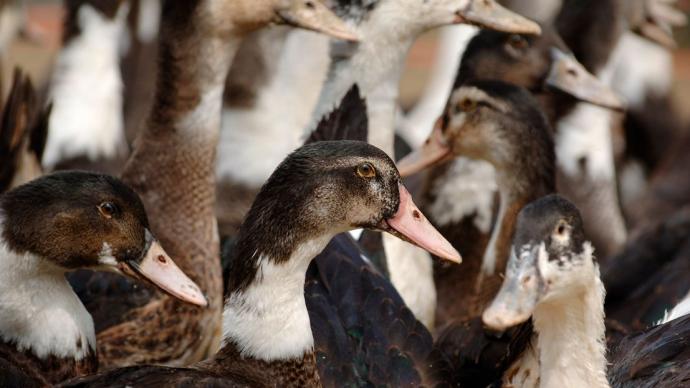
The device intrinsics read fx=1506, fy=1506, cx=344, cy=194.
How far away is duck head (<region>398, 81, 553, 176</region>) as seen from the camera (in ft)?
17.9

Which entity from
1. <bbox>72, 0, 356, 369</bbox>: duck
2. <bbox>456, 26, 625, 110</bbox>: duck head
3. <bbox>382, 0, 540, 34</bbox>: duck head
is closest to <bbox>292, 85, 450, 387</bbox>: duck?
<bbox>72, 0, 356, 369</bbox>: duck

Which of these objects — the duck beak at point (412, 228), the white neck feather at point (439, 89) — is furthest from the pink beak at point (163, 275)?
the white neck feather at point (439, 89)

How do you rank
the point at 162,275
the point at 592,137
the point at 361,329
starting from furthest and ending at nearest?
1. the point at 592,137
2. the point at 361,329
3. the point at 162,275

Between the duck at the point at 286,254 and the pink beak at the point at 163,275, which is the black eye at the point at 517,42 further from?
the pink beak at the point at 163,275

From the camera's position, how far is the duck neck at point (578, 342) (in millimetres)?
4211

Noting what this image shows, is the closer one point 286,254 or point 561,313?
point 286,254

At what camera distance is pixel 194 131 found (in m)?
5.39

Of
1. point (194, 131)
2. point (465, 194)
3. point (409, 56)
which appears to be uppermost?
point (194, 131)

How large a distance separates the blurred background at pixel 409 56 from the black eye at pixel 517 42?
5509 millimetres

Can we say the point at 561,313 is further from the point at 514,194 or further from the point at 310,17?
the point at 310,17

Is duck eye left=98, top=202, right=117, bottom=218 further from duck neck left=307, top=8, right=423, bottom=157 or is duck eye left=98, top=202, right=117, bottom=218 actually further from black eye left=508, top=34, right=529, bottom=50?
black eye left=508, top=34, right=529, bottom=50

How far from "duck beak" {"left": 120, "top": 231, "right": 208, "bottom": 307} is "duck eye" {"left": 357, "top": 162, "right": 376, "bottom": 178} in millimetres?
624

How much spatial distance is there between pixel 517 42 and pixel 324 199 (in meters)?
2.33

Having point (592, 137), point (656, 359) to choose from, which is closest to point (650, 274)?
point (592, 137)
